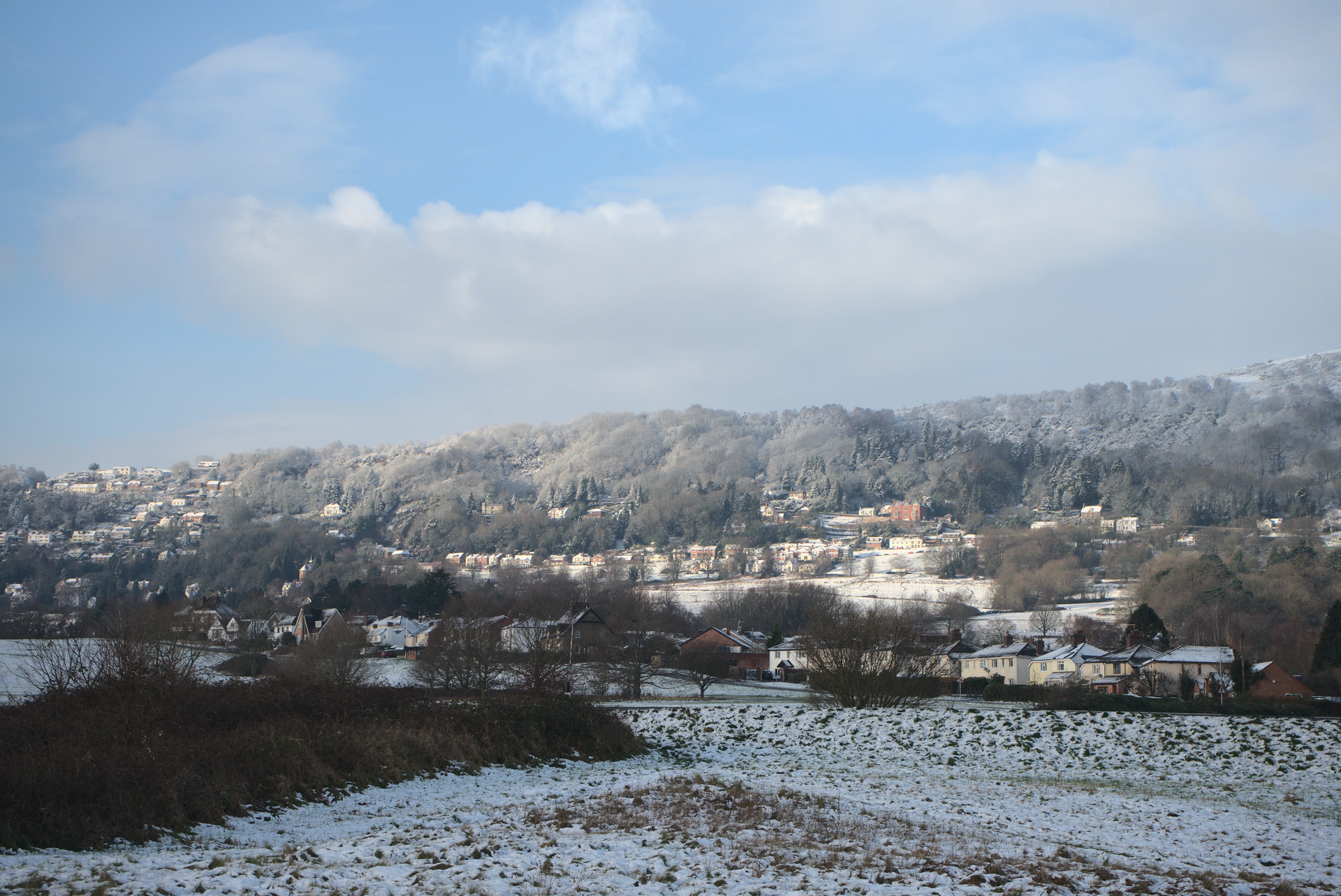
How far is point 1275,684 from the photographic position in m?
61.8

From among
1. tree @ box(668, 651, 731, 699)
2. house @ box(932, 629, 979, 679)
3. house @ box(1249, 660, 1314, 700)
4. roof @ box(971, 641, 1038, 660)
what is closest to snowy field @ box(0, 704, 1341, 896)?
house @ box(1249, 660, 1314, 700)

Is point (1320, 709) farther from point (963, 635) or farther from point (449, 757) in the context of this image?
point (963, 635)

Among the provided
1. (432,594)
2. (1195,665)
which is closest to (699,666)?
(1195,665)

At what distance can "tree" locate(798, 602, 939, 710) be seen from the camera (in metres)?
38.2

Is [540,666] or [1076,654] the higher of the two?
[540,666]

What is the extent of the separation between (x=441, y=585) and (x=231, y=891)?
4221 inches

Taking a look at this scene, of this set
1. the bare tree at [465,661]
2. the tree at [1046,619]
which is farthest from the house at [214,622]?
the tree at [1046,619]

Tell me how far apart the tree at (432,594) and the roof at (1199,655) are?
74.4 m

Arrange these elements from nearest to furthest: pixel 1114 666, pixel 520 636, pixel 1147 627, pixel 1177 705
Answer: pixel 1177 705 < pixel 520 636 < pixel 1114 666 < pixel 1147 627

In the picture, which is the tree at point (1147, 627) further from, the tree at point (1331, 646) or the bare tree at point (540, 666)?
the bare tree at point (540, 666)

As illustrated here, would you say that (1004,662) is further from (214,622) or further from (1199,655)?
(214,622)

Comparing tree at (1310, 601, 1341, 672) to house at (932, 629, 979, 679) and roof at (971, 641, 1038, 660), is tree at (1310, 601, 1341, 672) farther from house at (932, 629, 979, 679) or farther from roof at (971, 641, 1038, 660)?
house at (932, 629, 979, 679)

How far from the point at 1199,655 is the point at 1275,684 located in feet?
19.1

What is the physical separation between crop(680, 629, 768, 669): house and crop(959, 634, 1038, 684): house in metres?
20.3
